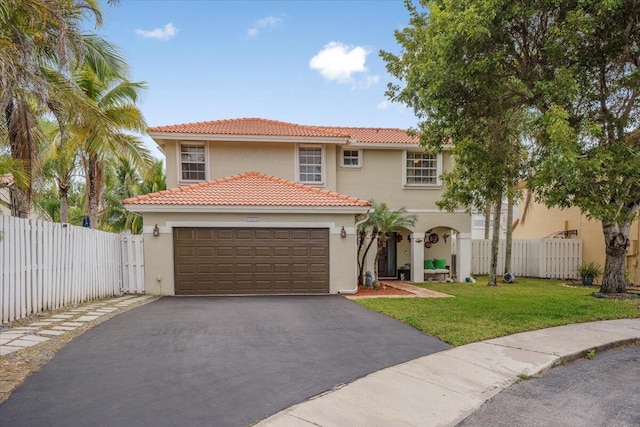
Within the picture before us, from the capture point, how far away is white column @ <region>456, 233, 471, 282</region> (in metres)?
15.9

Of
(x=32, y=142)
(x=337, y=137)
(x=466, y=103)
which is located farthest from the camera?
(x=337, y=137)

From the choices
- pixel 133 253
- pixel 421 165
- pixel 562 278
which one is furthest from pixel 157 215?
pixel 562 278

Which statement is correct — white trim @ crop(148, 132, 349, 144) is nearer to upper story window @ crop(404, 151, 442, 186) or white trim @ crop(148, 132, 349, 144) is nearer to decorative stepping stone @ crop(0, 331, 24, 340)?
upper story window @ crop(404, 151, 442, 186)

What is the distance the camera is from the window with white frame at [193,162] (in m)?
14.8

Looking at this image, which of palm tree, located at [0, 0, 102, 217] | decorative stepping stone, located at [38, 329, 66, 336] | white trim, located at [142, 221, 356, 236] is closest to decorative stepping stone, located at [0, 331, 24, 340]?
decorative stepping stone, located at [38, 329, 66, 336]

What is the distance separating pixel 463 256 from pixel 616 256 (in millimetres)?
5478

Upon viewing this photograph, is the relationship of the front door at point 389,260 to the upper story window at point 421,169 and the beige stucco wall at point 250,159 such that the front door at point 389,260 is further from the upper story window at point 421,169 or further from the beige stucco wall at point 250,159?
the beige stucco wall at point 250,159

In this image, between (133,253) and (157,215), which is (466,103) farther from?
(133,253)

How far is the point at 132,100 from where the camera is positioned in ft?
Answer: 42.1

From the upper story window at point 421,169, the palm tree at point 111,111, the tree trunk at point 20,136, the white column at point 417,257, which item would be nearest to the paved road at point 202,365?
the tree trunk at point 20,136

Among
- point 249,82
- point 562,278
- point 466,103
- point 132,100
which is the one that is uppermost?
point 249,82

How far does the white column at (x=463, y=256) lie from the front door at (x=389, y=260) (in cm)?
274

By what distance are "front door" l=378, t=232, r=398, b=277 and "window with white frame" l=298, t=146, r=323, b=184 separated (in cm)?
450

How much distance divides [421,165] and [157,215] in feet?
34.7
